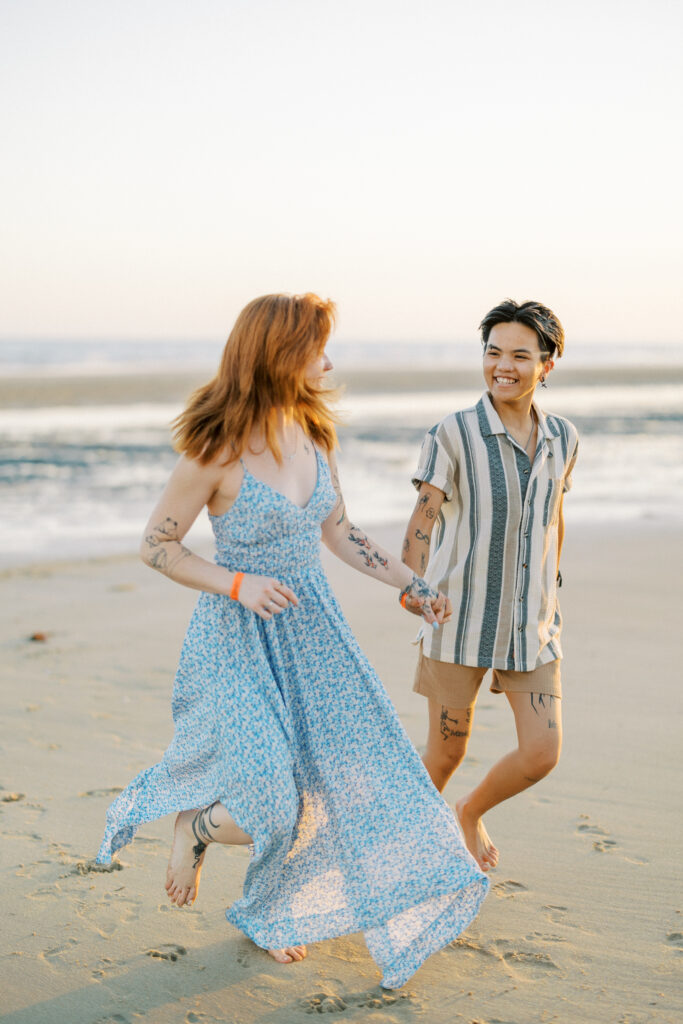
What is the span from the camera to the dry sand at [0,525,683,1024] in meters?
3.06

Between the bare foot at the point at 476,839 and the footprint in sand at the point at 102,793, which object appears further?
the footprint in sand at the point at 102,793

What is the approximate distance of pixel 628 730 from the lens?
17.1 ft

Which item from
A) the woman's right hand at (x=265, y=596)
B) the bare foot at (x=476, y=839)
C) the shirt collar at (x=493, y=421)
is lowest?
the bare foot at (x=476, y=839)

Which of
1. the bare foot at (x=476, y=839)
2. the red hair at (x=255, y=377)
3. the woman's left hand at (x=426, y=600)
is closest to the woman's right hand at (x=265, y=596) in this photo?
the red hair at (x=255, y=377)

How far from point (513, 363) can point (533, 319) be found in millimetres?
159

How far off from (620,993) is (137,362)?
189 feet

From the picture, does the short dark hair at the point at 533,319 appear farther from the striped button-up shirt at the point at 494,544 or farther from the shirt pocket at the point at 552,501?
the shirt pocket at the point at 552,501

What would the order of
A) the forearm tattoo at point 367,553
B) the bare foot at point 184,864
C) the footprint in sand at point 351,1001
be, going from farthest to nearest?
1. the forearm tattoo at point 367,553
2. the bare foot at point 184,864
3. the footprint in sand at point 351,1001

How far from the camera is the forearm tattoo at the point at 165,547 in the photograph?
A: 304cm

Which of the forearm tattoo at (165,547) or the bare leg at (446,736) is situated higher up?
the forearm tattoo at (165,547)

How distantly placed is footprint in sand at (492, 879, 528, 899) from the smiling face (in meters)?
1.69

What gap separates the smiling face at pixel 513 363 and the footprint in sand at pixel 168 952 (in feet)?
6.69

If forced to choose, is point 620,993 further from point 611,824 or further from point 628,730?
point 628,730

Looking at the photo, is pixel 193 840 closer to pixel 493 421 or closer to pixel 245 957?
pixel 245 957
